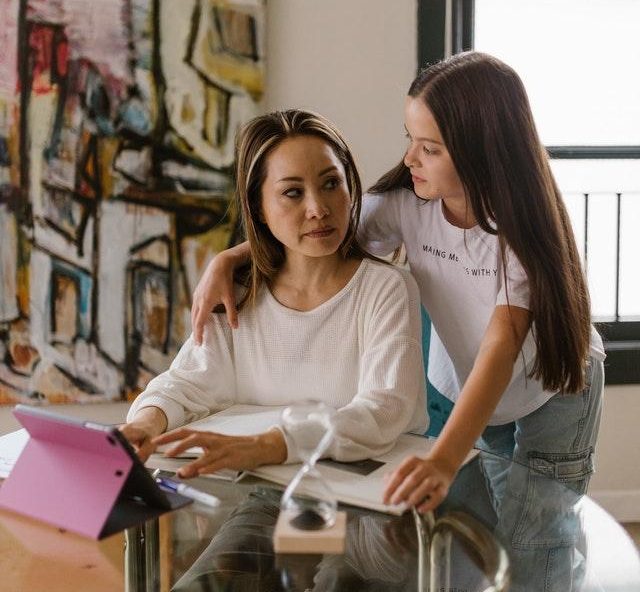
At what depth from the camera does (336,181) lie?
1547mm

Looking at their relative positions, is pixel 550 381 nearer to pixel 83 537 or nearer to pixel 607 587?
pixel 607 587

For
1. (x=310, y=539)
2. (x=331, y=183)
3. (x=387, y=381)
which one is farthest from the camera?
(x=331, y=183)

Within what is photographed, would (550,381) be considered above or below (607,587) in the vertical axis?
above

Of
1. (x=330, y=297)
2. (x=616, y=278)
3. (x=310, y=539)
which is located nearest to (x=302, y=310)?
(x=330, y=297)

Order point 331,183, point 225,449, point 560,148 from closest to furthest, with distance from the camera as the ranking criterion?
point 225,449, point 331,183, point 560,148

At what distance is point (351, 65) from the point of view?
97.3 inches

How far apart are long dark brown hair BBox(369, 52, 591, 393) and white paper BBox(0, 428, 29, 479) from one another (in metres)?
0.80

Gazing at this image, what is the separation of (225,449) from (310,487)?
22 centimetres

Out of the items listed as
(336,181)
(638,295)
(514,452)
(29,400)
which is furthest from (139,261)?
(638,295)

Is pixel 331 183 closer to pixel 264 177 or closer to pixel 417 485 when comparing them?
pixel 264 177

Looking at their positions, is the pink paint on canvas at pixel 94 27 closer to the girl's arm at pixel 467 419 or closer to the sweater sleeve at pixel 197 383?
the sweater sleeve at pixel 197 383

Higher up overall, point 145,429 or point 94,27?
point 94,27

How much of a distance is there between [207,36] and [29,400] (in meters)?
1.10

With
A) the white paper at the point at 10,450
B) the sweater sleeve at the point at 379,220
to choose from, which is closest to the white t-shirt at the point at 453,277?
the sweater sleeve at the point at 379,220
